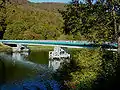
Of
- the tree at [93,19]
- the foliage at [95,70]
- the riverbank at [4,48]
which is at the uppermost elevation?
the tree at [93,19]

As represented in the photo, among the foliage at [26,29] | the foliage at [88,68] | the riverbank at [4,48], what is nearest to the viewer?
the foliage at [88,68]

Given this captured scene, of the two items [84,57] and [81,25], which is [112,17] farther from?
[84,57]

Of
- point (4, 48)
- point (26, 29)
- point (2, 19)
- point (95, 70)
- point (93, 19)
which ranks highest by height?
point (2, 19)

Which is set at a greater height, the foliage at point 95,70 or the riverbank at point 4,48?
the foliage at point 95,70

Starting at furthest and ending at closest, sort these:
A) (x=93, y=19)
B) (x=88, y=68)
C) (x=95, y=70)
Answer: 1. (x=88, y=68)
2. (x=95, y=70)
3. (x=93, y=19)

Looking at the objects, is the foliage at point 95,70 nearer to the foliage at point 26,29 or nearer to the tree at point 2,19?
the foliage at point 26,29

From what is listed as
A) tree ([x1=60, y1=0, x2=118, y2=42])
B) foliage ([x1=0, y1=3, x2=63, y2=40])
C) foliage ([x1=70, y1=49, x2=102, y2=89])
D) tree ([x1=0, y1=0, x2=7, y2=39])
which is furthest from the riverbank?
tree ([x1=60, y1=0, x2=118, y2=42])

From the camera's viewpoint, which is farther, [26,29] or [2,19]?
[2,19]

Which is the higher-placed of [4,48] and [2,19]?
[2,19]

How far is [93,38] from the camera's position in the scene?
19359 millimetres

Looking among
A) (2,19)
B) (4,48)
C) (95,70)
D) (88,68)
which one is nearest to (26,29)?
(2,19)

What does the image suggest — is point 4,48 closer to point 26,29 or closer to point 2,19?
point 26,29

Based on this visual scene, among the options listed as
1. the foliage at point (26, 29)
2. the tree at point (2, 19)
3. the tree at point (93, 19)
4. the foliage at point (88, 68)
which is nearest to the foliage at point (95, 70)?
the foliage at point (88, 68)

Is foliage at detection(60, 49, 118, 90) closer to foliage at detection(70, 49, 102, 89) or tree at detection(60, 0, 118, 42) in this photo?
foliage at detection(70, 49, 102, 89)
